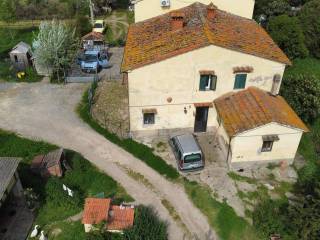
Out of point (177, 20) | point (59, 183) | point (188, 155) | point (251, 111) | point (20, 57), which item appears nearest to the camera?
point (59, 183)

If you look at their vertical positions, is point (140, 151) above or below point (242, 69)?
below

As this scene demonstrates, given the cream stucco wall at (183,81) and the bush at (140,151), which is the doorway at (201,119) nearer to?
the cream stucco wall at (183,81)

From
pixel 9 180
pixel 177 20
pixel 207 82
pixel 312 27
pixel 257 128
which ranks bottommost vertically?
pixel 9 180

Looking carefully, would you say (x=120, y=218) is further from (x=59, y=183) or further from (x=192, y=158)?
(x=192, y=158)

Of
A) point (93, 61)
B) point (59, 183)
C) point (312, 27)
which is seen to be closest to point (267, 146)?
point (59, 183)

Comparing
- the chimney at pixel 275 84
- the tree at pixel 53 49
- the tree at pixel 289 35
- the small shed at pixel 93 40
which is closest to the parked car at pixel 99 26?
the small shed at pixel 93 40

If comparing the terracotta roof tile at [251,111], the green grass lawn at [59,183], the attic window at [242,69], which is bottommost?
the green grass lawn at [59,183]
